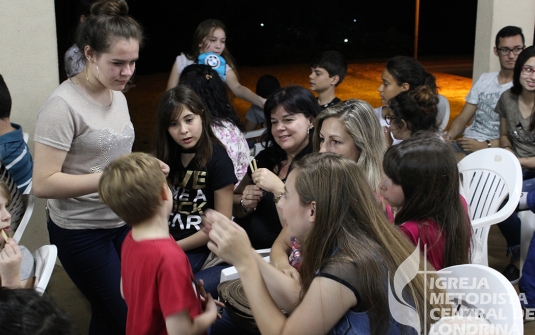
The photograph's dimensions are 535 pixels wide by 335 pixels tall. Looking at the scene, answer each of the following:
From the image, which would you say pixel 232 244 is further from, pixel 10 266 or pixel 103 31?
pixel 103 31

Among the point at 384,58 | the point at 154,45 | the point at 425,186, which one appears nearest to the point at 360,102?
the point at 425,186

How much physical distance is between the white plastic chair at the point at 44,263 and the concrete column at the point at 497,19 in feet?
13.5

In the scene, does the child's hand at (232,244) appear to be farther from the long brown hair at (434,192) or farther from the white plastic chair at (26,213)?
the white plastic chair at (26,213)

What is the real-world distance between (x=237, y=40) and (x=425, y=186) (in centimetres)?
1179

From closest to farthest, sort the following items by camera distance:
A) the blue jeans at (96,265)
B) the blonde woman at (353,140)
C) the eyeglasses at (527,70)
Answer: the blue jeans at (96,265) → the blonde woman at (353,140) → the eyeglasses at (527,70)

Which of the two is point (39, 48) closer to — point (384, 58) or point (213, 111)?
point (213, 111)

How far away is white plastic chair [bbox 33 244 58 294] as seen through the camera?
2110 millimetres

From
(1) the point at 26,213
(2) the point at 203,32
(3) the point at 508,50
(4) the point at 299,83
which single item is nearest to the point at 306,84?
(4) the point at 299,83

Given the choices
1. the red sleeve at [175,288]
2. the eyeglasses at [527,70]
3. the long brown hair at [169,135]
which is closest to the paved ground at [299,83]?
the long brown hair at [169,135]

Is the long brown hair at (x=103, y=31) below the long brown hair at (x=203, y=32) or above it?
above

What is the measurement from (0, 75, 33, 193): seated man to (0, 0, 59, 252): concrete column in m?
0.63

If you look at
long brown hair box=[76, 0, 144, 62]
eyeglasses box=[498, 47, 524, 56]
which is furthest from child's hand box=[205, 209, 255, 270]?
eyeglasses box=[498, 47, 524, 56]

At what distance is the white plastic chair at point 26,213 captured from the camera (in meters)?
2.74

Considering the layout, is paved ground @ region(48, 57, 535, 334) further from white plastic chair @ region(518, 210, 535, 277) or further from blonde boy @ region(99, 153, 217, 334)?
blonde boy @ region(99, 153, 217, 334)
